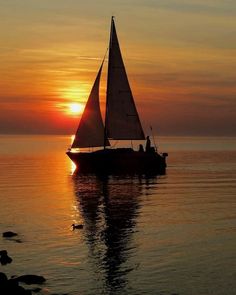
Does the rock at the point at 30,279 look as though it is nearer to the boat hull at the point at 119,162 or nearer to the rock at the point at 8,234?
the rock at the point at 8,234

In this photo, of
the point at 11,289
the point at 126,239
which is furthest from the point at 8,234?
the point at 11,289

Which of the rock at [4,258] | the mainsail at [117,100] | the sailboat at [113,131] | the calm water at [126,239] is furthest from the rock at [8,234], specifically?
the mainsail at [117,100]

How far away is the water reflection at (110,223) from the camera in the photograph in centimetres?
2545

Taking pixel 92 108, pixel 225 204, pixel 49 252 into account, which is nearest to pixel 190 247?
pixel 49 252

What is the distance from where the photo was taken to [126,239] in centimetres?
3228

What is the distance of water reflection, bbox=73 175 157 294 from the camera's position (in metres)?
25.5

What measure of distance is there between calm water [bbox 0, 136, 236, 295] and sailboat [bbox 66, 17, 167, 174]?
56.6ft

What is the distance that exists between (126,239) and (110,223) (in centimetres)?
550

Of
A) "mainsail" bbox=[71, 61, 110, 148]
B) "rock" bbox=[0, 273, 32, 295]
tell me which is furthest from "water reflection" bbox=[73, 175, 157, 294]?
"mainsail" bbox=[71, 61, 110, 148]

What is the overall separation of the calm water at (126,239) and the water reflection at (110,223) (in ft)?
0.16

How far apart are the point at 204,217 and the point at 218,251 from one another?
35.5 feet

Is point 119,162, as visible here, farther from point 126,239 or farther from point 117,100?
point 126,239

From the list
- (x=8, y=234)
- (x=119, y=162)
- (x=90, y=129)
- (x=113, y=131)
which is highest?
(x=90, y=129)

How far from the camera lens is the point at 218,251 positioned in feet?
96.3
